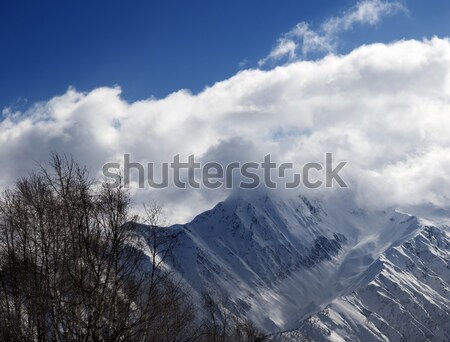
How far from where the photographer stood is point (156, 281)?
2011cm

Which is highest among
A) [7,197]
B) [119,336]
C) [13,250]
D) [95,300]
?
[7,197]

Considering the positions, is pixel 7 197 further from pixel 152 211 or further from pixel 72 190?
pixel 152 211

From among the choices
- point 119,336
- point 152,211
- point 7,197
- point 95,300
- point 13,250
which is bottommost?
point 119,336

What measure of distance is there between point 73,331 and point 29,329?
168cm

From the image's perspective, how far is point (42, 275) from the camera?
733 inches

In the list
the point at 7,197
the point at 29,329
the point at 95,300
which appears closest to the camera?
the point at 95,300

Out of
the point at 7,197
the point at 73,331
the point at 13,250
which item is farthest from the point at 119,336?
the point at 7,197

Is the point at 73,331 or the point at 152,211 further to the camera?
the point at 152,211

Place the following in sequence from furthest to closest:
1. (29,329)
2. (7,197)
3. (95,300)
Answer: (7,197) < (29,329) < (95,300)

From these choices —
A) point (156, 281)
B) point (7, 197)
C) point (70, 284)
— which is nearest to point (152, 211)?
point (156, 281)

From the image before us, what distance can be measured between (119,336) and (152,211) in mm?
4369

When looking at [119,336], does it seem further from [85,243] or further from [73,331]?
[85,243]

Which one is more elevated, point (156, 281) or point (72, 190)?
point (72, 190)

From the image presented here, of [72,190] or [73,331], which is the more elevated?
[72,190]
